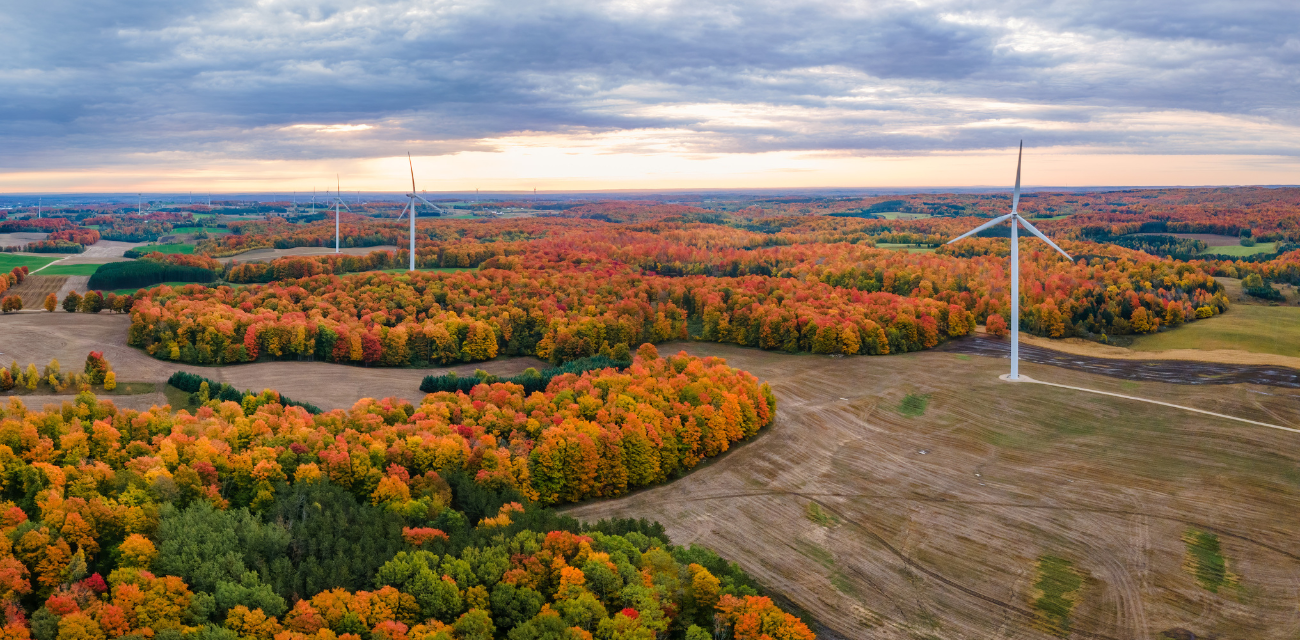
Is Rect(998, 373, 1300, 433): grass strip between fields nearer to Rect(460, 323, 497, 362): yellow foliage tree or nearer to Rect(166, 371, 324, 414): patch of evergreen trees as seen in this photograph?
Rect(460, 323, 497, 362): yellow foliage tree

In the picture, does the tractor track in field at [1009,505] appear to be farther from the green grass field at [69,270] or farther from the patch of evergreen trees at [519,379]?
the green grass field at [69,270]

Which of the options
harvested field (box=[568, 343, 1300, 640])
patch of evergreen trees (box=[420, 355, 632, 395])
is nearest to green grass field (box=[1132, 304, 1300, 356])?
harvested field (box=[568, 343, 1300, 640])

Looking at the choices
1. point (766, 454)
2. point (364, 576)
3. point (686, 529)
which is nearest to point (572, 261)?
point (766, 454)

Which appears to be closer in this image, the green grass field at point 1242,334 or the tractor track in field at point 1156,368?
the tractor track in field at point 1156,368

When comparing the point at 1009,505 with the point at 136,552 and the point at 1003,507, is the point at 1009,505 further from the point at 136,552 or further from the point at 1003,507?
the point at 136,552

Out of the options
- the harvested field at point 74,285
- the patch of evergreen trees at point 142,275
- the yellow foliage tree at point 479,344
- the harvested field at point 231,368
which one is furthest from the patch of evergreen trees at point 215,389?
the patch of evergreen trees at point 142,275

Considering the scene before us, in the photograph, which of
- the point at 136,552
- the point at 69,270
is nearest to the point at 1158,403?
the point at 136,552

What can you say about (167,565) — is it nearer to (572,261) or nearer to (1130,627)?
(1130,627)
